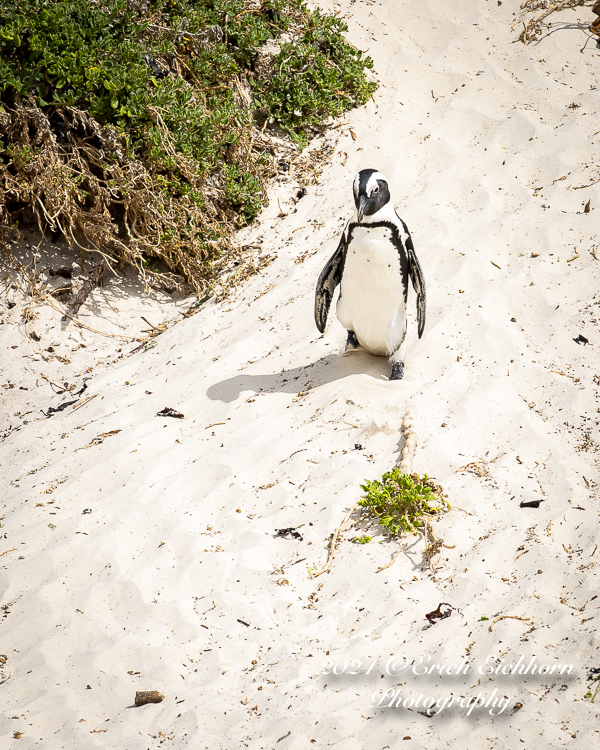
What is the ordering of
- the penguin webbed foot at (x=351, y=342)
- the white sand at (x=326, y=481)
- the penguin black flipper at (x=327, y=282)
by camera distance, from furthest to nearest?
the penguin webbed foot at (x=351, y=342)
the penguin black flipper at (x=327, y=282)
the white sand at (x=326, y=481)

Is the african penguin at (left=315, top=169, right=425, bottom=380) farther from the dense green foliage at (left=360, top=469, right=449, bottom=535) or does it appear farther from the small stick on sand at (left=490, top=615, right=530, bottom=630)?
the small stick on sand at (left=490, top=615, right=530, bottom=630)

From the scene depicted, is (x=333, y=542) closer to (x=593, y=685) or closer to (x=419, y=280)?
(x=593, y=685)

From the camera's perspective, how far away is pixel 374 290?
3602mm

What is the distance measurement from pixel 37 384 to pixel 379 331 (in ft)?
7.93

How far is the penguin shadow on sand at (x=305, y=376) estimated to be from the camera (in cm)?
384

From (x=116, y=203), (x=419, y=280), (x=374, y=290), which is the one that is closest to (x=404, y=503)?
(x=374, y=290)

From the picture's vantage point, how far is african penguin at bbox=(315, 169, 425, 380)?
3.47 m

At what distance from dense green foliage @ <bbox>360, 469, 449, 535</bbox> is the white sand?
0.38 feet

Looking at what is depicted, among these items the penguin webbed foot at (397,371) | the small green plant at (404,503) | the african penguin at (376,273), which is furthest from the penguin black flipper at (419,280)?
the small green plant at (404,503)

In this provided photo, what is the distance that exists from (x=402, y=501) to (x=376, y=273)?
1.35 metres

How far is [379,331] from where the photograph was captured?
3.71m

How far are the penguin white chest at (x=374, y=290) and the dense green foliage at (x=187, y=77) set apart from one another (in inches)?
70.3

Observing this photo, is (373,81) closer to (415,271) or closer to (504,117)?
(504,117)

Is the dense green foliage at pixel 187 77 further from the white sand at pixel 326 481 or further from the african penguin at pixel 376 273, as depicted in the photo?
the african penguin at pixel 376 273
